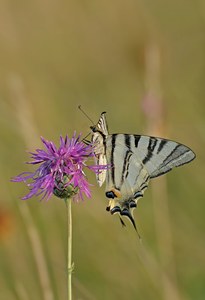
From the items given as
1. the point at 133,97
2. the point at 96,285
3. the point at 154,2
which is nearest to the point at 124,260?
the point at 96,285

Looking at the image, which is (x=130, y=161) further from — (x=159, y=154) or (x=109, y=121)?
(x=109, y=121)

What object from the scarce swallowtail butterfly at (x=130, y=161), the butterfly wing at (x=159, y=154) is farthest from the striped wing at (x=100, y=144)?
the butterfly wing at (x=159, y=154)

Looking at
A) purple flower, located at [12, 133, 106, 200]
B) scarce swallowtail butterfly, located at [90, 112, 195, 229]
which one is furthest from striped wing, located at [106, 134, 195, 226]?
purple flower, located at [12, 133, 106, 200]

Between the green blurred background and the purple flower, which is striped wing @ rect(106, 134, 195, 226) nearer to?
the purple flower

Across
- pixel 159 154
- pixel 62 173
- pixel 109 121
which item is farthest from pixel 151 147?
pixel 109 121

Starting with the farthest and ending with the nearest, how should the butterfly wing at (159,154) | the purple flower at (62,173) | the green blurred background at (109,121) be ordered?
the green blurred background at (109,121) < the butterfly wing at (159,154) < the purple flower at (62,173)

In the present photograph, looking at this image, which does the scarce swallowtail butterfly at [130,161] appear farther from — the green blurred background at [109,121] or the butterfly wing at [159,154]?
the green blurred background at [109,121]

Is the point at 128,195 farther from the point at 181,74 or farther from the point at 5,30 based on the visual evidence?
the point at 5,30
